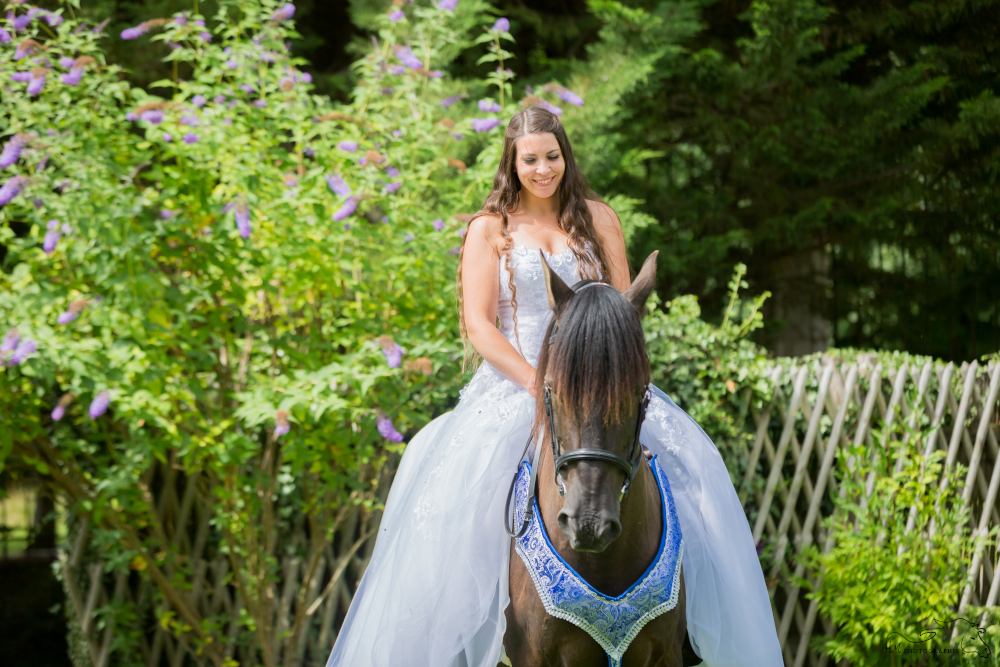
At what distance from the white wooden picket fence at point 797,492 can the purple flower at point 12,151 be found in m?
1.92

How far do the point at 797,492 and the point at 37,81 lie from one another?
4058 mm

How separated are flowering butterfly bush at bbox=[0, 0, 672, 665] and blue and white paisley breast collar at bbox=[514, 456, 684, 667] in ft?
4.66

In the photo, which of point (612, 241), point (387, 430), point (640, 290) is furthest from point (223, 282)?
point (640, 290)

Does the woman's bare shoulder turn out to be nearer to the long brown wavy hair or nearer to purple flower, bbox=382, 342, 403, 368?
the long brown wavy hair

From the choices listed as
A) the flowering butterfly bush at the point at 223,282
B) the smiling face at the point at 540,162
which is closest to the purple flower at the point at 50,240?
the flowering butterfly bush at the point at 223,282

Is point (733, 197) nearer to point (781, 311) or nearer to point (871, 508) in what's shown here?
point (781, 311)

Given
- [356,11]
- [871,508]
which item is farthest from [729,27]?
[871,508]

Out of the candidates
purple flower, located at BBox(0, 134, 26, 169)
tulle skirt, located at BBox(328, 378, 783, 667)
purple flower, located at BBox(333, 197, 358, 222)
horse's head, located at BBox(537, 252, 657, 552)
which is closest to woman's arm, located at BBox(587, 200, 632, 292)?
tulle skirt, located at BBox(328, 378, 783, 667)

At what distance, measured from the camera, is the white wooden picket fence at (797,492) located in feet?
13.2

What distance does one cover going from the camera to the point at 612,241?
2723 millimetres

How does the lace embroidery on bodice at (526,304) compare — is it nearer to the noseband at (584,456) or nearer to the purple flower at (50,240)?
the noseband at (584,456)

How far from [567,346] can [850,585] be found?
2.72 metres

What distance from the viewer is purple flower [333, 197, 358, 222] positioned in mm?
3402

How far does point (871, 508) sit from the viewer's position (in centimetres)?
384
